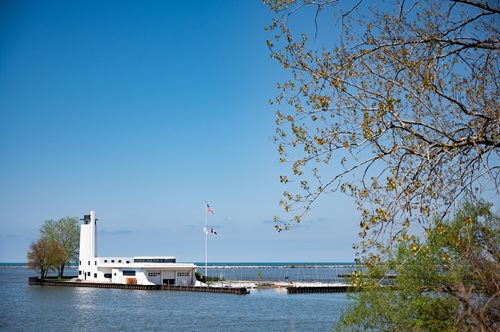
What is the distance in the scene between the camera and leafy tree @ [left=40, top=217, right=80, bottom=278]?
10006 cm

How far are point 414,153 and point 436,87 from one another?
93 centimetres

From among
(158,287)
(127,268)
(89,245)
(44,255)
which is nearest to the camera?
(158,287)

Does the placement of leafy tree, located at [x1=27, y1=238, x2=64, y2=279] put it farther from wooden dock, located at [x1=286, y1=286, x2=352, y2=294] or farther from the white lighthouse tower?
wooden dock, located at [x1=286, y1=286, x2=352, y2=294]

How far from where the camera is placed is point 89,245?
8956 centimetres

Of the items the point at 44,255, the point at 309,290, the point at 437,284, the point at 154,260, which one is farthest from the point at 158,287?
the point at 437,284

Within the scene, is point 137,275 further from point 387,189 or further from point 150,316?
point 387,189

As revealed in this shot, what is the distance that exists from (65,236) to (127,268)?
71.9 ft

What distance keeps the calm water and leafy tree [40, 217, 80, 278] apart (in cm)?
2684

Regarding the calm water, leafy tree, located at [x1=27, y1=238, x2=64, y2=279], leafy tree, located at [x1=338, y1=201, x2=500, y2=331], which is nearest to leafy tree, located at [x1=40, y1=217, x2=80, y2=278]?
leafy tree, located at [x1=27, y1=238, x2=64, y2=279]

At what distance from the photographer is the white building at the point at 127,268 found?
81.4 metres

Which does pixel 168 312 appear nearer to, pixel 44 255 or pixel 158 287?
pixel 158 287

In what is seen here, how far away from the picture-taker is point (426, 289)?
→ 19984mm

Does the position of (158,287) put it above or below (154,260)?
below

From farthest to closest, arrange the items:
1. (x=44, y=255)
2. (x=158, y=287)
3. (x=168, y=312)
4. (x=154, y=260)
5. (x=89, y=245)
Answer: (x=44, y=255), (x=89, y=245), (x=154, y=260), (x=158, y=287), (x=168, y=312)
